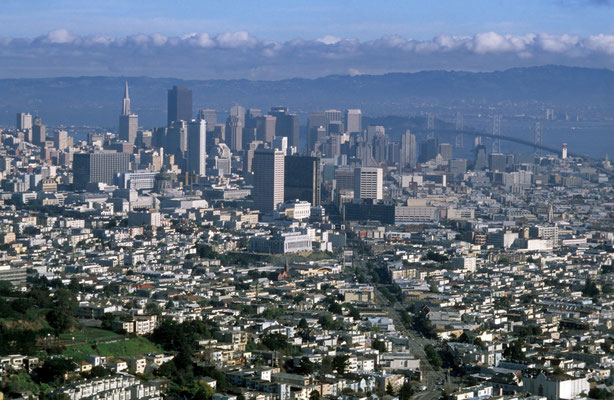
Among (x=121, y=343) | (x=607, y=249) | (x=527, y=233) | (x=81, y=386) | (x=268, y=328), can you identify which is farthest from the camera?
(x=527, y=233)

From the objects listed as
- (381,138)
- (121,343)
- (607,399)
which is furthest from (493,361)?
(381,138)

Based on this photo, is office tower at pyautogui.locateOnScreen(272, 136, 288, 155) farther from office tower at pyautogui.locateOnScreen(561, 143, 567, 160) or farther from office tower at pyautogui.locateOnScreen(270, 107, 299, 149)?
office tower at pyautogui.locateOnScreen(561, 143, 567, 160)

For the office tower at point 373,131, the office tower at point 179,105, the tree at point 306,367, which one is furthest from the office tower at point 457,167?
the tree at point 306,367

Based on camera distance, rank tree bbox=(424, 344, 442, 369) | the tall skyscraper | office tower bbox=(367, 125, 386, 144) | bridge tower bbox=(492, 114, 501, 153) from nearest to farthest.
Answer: tree bbox=(424, 344, 442, 369) < the tall skyscraper < office tower bbox=(367, 125, 386, 144) < bridge tower bbox=(492, 114, 501, 153)

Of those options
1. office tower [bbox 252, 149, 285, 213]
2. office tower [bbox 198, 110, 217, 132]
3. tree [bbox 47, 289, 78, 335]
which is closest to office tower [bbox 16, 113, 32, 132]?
office tower [bbox 198, 110, 217, 132]

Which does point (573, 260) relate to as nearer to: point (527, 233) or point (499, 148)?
point (527, 233)
